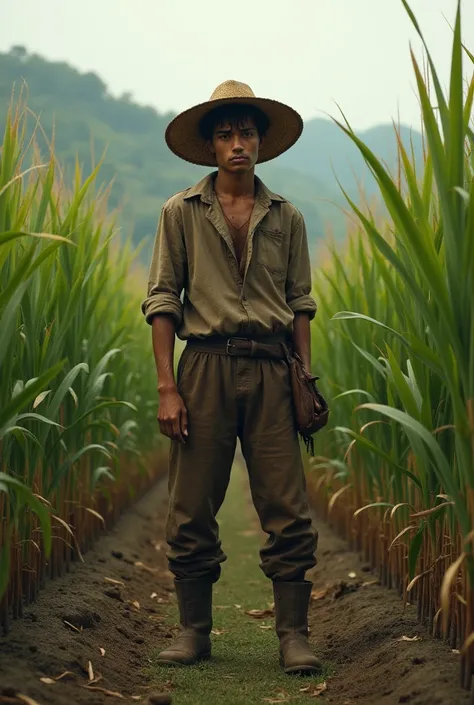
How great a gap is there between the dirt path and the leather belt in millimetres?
955

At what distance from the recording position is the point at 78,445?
12.6 ft

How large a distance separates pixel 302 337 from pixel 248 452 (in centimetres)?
42

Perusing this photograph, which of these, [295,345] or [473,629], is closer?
[473,629]

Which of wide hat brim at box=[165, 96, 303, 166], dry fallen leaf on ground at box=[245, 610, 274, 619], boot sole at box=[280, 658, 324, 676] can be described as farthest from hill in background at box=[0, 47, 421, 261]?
boot sole at box=[280, 658, 324, 676]

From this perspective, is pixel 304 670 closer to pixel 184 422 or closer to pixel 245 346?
pixel 184 422

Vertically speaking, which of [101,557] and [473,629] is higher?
[473,629]

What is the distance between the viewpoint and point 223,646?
330 cm

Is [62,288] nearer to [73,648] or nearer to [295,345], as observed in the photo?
[295,345]

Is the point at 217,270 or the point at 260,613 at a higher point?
the point at 217,270

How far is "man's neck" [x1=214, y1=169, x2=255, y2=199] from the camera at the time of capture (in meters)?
3.00

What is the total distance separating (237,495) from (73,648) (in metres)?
6.97

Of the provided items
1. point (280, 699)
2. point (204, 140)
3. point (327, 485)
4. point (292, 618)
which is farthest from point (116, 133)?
point (280, 699)

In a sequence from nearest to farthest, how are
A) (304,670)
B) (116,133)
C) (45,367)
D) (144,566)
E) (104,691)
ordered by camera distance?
(104,691) → (304,670) → (45,367) → (144,566) → (116,133)

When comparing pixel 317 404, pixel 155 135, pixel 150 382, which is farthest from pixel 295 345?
pixel 155 135
